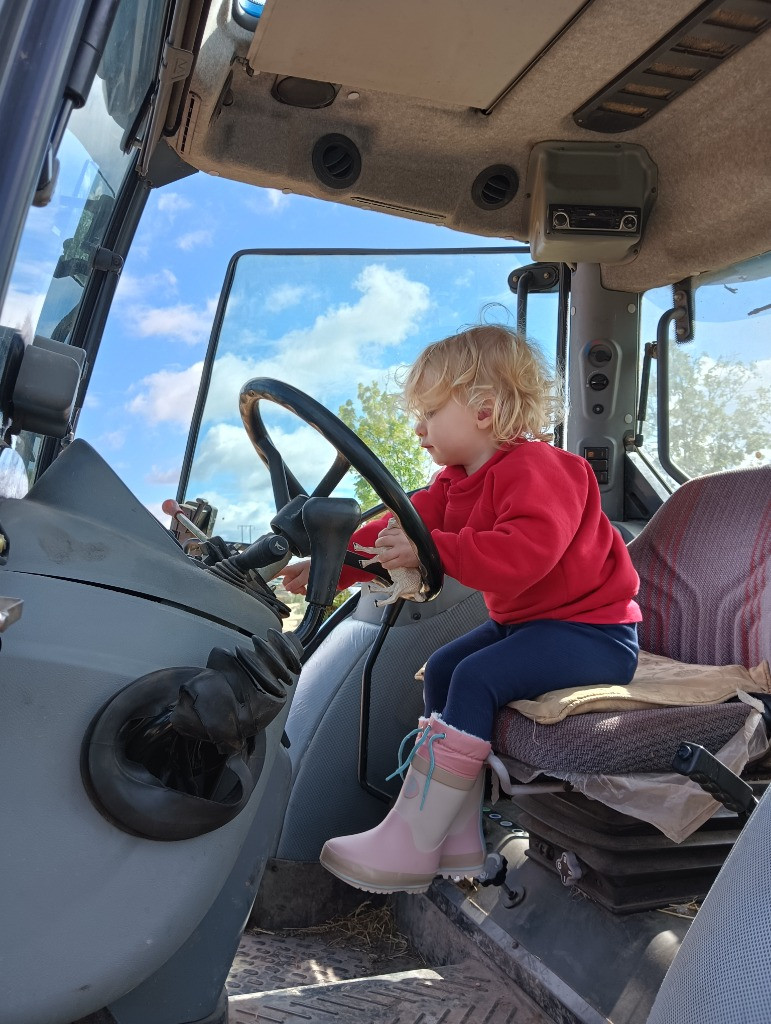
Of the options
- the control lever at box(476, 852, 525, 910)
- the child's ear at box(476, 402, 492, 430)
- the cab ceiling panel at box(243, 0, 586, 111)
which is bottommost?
the control lever at box(476, 852, 525, 910)

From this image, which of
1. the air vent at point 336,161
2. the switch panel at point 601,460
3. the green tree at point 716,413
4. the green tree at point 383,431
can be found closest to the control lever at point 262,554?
the air vent at point 336,161

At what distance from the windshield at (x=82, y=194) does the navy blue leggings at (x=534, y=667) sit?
77 cm

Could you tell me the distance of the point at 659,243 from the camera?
234 cm

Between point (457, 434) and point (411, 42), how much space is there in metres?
0.73

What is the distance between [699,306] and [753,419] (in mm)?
364

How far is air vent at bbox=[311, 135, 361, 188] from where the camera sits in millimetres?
2107

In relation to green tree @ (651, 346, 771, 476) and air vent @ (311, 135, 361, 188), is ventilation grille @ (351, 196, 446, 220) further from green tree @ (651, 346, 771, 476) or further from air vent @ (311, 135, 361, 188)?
green tree @ (651, 346, 771, 476)

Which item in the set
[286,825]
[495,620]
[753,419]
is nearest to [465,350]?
[495,620]

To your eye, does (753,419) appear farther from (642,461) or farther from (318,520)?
(318,520)

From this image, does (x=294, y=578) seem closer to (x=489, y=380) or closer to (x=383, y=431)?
(x=489, y=380)

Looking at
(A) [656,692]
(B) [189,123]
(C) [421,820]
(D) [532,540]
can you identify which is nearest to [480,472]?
(D) [532,540]

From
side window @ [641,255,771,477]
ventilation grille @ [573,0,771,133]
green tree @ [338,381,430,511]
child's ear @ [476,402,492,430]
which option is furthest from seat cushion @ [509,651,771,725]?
green tree @ [338,381,430,511]

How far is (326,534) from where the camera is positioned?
109 centimetres

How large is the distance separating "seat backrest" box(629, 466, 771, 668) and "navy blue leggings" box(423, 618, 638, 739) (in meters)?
0.23
